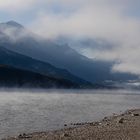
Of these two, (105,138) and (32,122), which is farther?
(32,122)

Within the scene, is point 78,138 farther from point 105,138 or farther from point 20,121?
point 20,121

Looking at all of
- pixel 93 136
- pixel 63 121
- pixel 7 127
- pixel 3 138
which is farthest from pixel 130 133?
pixel 63 121

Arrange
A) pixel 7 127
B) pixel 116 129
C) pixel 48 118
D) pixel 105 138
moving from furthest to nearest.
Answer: pixel 48 118 → pixel 7 127 → pixel 116 129 → pixel 105 138

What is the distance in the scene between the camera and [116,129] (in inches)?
1694

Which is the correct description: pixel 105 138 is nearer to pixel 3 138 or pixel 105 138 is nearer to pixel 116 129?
pixel 116 129

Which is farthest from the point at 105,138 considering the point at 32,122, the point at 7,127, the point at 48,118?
the point at 48,118

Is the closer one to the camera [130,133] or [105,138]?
[105,138]

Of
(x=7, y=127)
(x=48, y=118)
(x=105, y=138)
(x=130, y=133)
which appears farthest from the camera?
(x=48, y=118)

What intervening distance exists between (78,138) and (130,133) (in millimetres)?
5297

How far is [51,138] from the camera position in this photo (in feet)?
122

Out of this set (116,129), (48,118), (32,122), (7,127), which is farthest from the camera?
(48,118)

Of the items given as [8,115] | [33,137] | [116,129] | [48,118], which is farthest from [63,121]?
[33,137]

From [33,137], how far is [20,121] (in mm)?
16219

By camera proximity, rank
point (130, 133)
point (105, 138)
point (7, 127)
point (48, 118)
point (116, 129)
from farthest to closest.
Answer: point (48, 118), point (7, 127), point (116, 129), point (130, 133), point (105, 138)
